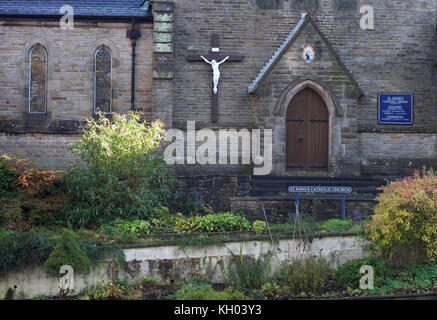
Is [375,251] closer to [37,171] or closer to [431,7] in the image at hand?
[37,171]

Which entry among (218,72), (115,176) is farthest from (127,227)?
Answer: (218,72)

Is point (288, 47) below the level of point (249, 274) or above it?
above

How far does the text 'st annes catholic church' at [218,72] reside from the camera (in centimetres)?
1683

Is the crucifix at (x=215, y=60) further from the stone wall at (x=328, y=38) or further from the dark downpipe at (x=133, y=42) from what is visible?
the dark downpipe at (x=133, y=42)

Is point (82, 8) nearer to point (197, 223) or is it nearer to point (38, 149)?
point (38, 149)

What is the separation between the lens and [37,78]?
56.7 feet

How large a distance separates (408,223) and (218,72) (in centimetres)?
923

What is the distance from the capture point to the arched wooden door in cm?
1680

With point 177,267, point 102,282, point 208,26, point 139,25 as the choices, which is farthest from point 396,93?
point 102,282

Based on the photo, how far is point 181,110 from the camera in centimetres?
1708

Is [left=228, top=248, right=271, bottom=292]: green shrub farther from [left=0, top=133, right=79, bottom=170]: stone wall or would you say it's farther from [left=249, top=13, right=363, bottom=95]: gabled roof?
[left=0, top=133, right=79, bottom=170]: stone wall

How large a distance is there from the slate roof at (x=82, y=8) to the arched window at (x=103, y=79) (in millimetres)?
1208

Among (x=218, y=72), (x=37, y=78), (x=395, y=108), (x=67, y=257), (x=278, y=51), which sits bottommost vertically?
(x=67, y=257)
